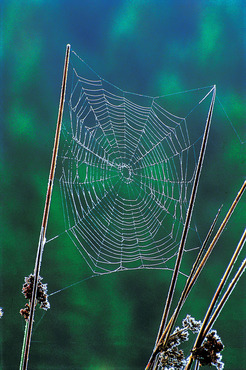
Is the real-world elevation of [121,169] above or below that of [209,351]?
above

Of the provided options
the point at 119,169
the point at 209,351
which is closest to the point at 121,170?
the point at 119,169

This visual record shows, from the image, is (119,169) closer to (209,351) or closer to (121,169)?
(121,169)

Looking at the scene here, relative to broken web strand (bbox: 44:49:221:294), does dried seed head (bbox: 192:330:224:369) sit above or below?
below

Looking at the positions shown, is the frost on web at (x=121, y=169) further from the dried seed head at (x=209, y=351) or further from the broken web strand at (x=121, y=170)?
the dried seed head at (x=209, y=351)

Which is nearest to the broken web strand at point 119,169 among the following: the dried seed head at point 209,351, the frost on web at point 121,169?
the frost on web at point 121,169

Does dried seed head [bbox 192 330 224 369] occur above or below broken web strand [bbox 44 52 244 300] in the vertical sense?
below

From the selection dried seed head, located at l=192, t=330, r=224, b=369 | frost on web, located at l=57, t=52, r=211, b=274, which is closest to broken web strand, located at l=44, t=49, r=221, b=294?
frost on web, located at l=57, t=52, r=211, b=274

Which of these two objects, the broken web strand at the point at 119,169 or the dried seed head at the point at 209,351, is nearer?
the dried seed head at the point at 209,351

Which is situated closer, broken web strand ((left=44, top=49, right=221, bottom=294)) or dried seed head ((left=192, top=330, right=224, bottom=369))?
dried seed head ((left=192, top=330, right=224, bottom=369))

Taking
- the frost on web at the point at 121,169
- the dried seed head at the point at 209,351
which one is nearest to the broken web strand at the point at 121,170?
the frost on web at the point at 121,169

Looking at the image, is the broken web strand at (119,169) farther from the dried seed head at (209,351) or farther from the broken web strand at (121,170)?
the dried seed head at (209,351)

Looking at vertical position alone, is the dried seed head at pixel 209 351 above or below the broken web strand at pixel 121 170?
below

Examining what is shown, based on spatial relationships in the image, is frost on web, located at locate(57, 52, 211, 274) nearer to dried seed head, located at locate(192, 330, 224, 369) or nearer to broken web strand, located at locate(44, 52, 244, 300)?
→ broken web strand, located at locate(44, 52, 244, 300)

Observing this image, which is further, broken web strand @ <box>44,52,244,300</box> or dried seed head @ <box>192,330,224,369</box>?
broken web strand @ <box>44,52,244,300</box>
